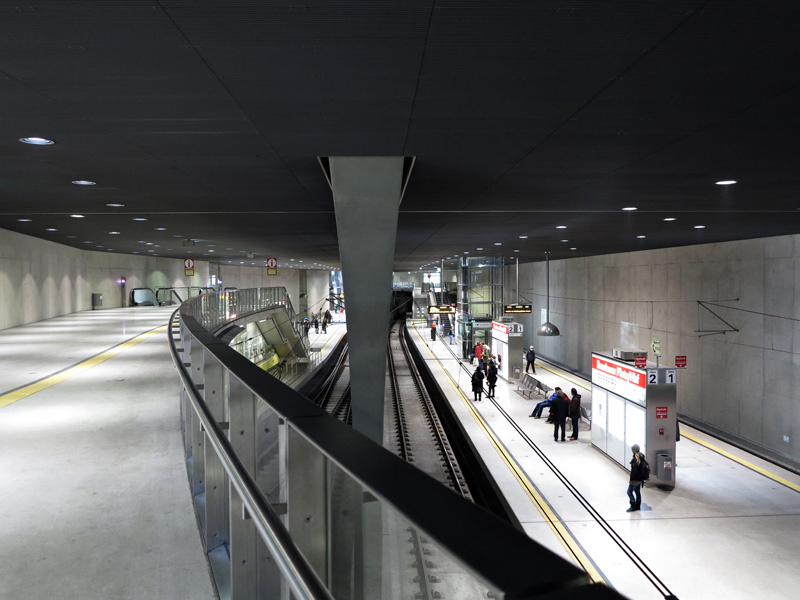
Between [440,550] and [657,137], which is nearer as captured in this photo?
[440,550]

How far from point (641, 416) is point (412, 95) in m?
10.6

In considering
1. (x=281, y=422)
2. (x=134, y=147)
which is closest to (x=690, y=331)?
(x=134, y=147)

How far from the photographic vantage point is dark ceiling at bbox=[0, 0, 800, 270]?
120 inches

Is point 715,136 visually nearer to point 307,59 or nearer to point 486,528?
point 307,59

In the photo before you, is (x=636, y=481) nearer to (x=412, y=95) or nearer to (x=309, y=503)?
(x=412, y=95)

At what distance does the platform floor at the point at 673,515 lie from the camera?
8.26 metres

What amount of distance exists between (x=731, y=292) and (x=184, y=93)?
53.6ft

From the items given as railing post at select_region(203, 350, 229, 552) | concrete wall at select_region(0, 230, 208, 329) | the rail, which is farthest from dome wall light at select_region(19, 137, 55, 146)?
concrete wall at select_region(0, 230, 208, 329)

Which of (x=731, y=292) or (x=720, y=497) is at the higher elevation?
(x=731, y=292)

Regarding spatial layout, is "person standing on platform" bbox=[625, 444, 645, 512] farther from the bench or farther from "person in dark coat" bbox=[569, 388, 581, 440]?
the bench

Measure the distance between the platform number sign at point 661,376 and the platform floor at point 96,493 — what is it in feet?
30.7

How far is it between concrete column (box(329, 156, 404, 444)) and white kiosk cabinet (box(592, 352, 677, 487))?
7099 millimetres

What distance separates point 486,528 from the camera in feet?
2.71

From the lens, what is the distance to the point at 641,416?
→ 41.5 ft
